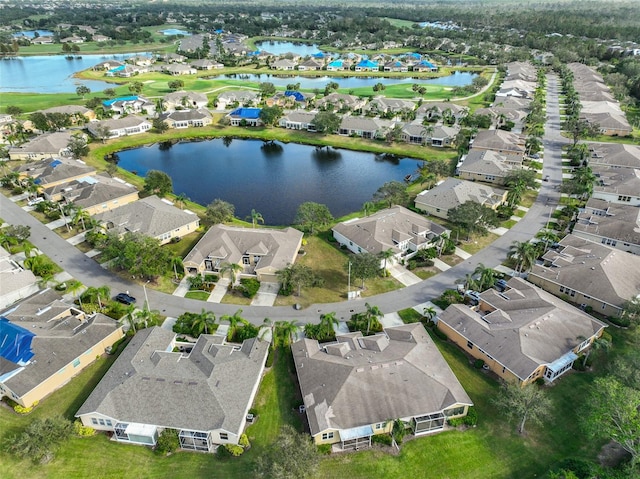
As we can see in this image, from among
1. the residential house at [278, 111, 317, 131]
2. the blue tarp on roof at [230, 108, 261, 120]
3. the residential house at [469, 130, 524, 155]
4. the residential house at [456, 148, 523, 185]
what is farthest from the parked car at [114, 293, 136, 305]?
the residential house at [469, 130, 524, 155]

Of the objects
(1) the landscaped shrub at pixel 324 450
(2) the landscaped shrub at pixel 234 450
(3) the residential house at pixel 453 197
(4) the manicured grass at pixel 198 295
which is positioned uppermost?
(3) the residential house at pixel 453 197

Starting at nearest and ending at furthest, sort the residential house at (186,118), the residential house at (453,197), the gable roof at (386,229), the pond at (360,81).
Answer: the gable roof at (386,229), the residential house at (453,197), the residential house at (186,118), the pond at (360,81)

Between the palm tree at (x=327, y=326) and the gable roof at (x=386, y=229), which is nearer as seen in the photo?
the palm tree at (x=327, y=326)

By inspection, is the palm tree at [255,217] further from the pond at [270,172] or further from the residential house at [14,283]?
the residential house at [14,283]

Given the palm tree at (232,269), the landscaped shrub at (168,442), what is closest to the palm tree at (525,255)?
the palm tree at (232,269)

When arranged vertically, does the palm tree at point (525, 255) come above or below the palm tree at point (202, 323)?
above

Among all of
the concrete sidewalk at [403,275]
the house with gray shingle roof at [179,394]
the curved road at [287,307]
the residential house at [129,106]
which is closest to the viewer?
the house with gray shingle roof at [179,394]

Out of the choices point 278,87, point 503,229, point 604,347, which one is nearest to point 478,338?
point 604,347
